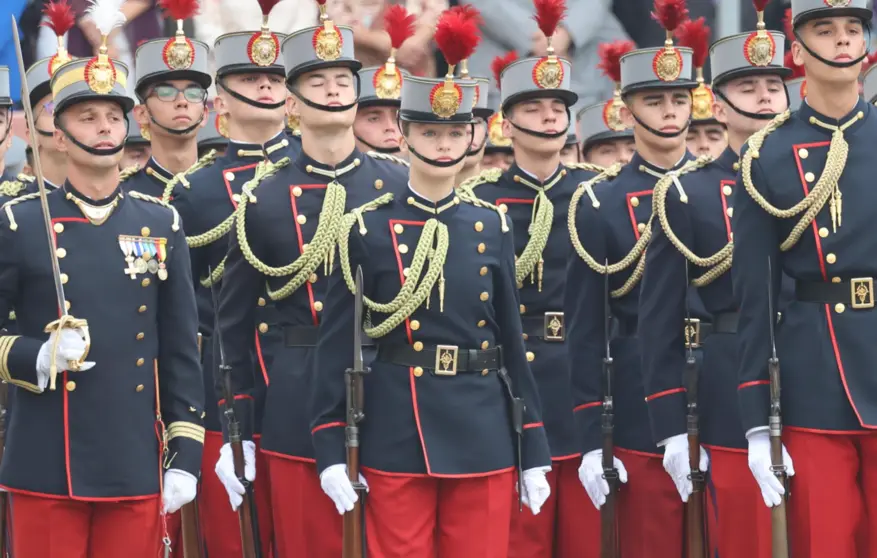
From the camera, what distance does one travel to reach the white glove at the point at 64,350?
661 cm

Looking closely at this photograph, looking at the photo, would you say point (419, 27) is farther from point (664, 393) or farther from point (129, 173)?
point (664, 393)

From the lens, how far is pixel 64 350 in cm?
661

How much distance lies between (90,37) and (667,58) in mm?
5129

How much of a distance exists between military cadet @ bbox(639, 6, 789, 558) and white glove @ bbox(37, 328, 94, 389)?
8.37 feet

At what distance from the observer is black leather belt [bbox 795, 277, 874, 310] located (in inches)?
263

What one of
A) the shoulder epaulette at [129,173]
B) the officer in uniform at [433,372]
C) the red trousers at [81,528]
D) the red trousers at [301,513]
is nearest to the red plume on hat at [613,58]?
the shoulder epaulette at [129,173]

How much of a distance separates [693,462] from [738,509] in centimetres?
33

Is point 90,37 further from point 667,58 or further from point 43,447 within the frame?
point 43,447

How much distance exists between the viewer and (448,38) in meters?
7.45

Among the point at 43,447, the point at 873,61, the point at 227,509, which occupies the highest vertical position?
the point at 873,61

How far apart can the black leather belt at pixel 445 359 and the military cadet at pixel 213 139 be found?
3.98m

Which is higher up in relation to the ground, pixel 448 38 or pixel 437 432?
pixel 448 38

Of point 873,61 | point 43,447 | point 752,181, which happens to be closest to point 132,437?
point 43,447

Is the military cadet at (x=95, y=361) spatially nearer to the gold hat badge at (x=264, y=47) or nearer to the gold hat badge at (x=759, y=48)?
the gold hat badge at (x=264, y=47)
